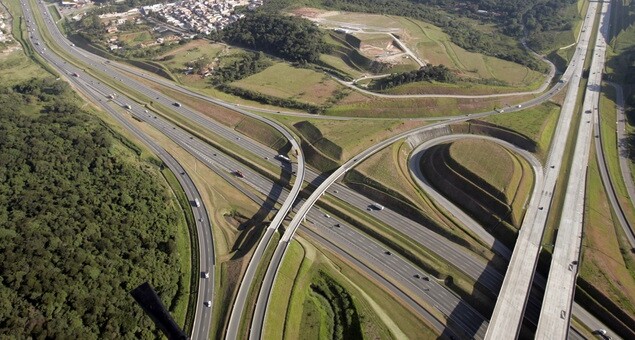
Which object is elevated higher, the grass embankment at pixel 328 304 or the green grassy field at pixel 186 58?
the green grassy field at pixel 186 58

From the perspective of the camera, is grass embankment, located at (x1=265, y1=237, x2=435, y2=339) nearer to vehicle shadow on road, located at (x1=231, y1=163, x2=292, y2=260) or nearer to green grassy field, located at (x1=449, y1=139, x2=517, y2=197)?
vehicle shadow on road, located at (x1=231, y1=163, x2=292, y2=260)

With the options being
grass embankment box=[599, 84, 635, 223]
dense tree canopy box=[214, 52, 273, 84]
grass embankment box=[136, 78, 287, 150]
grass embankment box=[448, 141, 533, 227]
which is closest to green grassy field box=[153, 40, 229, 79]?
dense tree canopy box=[214, 52, 273, 84]

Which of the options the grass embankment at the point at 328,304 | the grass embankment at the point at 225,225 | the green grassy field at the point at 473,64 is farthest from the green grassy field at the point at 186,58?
the grass embankment at the point at 328,304

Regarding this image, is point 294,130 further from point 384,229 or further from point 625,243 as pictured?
point 625,243

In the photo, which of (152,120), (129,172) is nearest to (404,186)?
(129,172)

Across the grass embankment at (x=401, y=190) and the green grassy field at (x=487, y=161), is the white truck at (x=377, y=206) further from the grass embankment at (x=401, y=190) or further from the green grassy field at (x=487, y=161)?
the green grassy field at (x=487, y=161)

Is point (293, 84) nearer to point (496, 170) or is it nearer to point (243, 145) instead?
point (243, 145)
